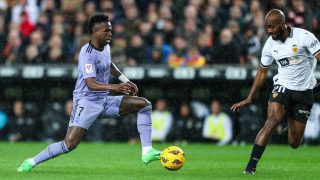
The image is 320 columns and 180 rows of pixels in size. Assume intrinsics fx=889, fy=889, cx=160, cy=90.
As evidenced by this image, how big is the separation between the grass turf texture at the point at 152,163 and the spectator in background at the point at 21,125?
1.22m

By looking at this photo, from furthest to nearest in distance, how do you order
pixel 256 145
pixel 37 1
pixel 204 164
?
pixel 37 1 → pixel 204 164 → pixel 256 145

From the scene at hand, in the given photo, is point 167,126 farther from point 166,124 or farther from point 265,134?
point 265,134

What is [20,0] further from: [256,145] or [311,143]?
[256,145]

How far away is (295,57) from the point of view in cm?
1141

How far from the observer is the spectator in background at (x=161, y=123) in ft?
62.6

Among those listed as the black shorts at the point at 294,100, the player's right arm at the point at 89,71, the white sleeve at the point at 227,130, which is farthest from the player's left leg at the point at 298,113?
the white sleeve at the point at 227,130

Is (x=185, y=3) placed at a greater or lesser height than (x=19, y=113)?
greater

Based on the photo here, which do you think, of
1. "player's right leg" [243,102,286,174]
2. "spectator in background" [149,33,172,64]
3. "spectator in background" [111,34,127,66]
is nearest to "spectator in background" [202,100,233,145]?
"spectator in background" [149,33,172,64]

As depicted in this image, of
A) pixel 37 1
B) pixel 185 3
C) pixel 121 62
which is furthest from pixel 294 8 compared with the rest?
pixel 37 1

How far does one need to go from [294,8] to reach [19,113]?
6375mm

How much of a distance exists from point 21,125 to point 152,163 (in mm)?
6725

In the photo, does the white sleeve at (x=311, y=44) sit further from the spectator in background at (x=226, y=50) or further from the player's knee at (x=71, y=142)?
the spectator in background at (x=226, y=50)

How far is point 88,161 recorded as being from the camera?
13.9 metres

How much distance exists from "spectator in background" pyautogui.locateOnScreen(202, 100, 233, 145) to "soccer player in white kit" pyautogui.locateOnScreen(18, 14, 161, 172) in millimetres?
7366
